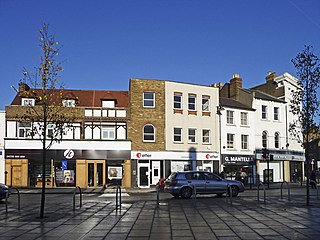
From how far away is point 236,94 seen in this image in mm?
47844

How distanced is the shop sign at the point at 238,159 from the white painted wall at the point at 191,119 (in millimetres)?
1414

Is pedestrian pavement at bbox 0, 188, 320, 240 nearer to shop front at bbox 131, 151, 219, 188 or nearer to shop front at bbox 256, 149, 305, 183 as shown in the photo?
shop front at bbox 131, 151, 219, 188

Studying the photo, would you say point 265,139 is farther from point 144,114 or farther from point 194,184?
point 194,184

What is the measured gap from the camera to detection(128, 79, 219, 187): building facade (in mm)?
38812

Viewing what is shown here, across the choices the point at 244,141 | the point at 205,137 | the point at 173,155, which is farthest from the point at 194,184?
the point at 244,141

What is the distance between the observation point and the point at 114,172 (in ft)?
125

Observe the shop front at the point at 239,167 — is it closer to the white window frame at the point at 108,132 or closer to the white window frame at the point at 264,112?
the white window frame at the point at 264,112

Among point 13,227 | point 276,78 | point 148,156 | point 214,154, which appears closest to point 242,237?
point 13,227

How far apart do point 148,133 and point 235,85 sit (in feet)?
47.5

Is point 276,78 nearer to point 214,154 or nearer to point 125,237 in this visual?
point 214,154

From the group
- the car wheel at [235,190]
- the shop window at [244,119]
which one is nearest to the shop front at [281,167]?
the shop window at [244,119]

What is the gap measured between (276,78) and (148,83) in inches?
717

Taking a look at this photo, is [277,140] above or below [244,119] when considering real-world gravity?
below

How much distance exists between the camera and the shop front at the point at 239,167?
42.0 metres
